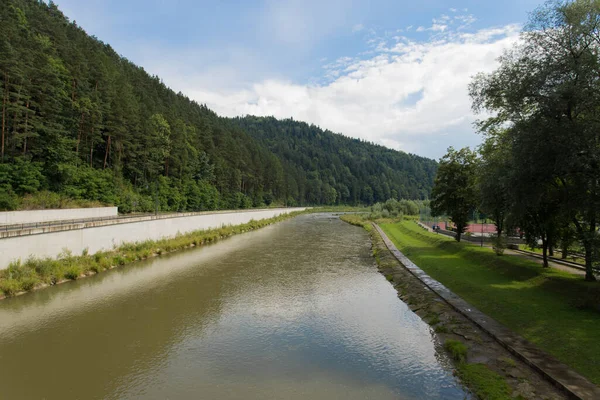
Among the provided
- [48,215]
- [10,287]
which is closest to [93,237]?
[10,287]

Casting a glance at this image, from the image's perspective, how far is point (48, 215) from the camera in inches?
1318

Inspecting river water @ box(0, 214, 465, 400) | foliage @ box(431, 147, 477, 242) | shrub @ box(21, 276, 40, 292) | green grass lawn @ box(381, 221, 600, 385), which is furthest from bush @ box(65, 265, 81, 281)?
foliage @ box(431, 147, 477, 242)

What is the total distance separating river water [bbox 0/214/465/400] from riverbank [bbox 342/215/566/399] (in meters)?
0.48

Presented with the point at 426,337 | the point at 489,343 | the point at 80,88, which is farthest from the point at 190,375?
the point at 80,88

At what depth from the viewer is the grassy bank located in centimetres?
1812

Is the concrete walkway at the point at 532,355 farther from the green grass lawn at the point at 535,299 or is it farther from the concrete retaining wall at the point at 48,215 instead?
the concrete retaining wall at the point at 48,215

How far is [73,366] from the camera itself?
10891 millimetres

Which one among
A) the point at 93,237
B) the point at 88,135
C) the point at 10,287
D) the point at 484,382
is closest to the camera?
the point at 484,382

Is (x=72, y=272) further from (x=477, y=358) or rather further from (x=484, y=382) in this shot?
(x=484, y=382)

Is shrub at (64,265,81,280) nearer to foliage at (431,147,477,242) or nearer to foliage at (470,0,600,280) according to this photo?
foliage at (470,0,600,280)

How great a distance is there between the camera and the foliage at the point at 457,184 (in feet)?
111

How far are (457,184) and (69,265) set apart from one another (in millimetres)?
32675

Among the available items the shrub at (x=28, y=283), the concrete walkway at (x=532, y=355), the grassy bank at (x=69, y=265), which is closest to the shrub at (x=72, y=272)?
the grassy bank at (x=69, y=265)

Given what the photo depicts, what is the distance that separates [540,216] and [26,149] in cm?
5030
